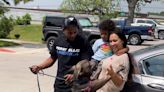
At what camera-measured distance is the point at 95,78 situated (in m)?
4.74

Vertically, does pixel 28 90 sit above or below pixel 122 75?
below

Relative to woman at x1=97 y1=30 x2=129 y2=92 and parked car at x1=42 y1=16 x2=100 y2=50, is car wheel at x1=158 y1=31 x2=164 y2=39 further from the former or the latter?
woman at x1=97 y1=30 x2=129 y2=92

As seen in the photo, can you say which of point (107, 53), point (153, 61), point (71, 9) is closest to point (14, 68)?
point (107, 53)

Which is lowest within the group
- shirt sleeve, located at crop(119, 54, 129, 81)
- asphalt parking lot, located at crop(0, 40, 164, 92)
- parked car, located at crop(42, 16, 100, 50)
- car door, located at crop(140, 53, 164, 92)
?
parked car, located at crop(42, 16, 100, 50)

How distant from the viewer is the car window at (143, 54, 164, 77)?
16.6 ft

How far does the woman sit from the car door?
41 cm

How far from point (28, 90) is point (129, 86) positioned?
5.82 meters

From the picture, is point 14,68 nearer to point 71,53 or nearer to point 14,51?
point 14,51

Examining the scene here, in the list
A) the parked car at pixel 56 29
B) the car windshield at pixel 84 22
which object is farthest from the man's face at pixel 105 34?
the car windshield at pixel 84 22

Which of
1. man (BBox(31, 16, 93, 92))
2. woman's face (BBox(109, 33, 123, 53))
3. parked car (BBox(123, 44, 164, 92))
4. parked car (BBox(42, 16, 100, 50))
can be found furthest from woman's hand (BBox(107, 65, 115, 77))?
parked car (BBox(42, 16, 100, 50))

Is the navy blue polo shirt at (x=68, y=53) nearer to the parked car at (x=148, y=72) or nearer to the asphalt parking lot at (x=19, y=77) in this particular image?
the parked car at (x=148, y=72)

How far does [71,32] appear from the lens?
5.08m

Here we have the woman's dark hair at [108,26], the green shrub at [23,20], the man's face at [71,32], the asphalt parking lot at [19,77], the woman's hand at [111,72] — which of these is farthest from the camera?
the green shrub at [23,20]

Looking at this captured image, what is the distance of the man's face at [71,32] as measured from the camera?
507 cm
